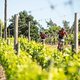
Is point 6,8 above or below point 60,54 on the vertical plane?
above

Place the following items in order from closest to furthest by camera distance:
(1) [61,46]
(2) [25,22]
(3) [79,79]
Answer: (3) [79,79] → (1) [61,46] → (2) [25,22]

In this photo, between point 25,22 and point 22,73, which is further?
point 25,22

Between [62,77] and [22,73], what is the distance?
0.51 m

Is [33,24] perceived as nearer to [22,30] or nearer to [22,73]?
[22,30]

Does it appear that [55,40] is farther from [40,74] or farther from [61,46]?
[40,74]

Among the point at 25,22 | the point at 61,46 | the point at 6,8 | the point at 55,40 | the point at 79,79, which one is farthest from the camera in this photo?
the point at 25,22

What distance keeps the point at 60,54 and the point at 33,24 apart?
5183 cm

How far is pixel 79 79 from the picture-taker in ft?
20.3

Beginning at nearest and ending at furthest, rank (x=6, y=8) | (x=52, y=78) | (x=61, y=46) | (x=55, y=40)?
(x=52, y=78) < (x=61, y=46) < (x=6, y=8) < (x=55, y=40)

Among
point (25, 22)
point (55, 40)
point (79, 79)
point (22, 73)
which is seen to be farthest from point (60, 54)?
point (25, 22)

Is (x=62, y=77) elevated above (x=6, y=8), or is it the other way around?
(x=6, y=8)

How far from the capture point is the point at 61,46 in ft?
58.9

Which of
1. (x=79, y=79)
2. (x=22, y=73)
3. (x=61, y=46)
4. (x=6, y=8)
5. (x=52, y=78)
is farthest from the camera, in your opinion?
(x=6, y=8)

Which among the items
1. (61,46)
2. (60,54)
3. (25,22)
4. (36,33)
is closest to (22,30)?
(36,33)
